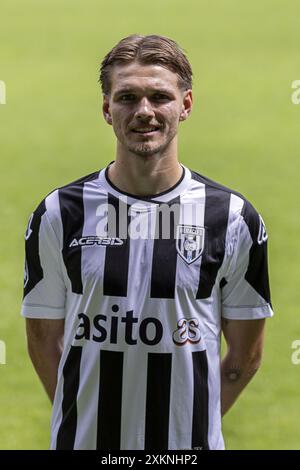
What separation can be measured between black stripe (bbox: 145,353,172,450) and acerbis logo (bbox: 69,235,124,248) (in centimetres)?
37

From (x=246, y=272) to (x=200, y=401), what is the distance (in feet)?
1.43

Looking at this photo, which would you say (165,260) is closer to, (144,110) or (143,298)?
(143,298)

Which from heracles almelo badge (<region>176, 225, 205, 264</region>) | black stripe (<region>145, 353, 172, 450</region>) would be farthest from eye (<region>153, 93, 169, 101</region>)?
black stripe (<region>145, 353, 172, 450</region>)

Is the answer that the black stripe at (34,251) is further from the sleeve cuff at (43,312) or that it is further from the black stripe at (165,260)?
the black stripe at (165,260)

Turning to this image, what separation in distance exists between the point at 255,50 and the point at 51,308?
13.9 meters

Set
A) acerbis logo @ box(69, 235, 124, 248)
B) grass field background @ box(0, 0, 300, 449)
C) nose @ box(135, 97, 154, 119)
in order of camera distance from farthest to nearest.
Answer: grass field background @ box(0, 0, 300, 449) → acerbis logo @ box(69, 235, 124, 248) → nose @ box(135, 97, 154, 119)

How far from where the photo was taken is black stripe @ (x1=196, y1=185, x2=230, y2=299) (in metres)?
3.05

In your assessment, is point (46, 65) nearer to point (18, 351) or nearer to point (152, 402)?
point (18, 351)

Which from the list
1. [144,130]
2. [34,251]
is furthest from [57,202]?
[144,130]

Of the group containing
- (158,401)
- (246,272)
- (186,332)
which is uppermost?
(246,272)

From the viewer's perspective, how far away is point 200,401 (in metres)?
3.04

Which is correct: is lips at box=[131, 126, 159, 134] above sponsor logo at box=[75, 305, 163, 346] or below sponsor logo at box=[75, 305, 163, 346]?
above

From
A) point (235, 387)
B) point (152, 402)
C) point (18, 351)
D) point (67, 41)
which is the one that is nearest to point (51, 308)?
point (152, 402)

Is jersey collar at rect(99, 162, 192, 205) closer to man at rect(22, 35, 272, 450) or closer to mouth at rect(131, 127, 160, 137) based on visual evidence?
man at rect(22, 35, 272, 450)
